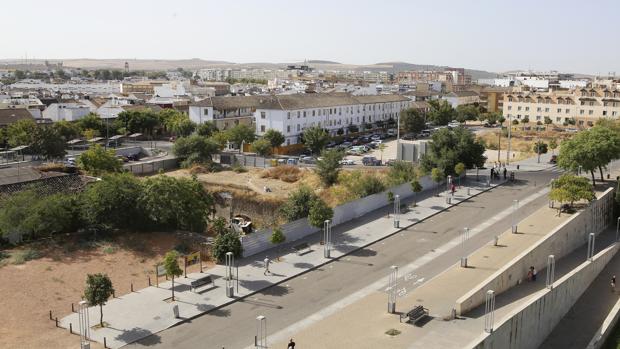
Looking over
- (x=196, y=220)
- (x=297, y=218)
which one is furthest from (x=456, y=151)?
(x=196, y=220)

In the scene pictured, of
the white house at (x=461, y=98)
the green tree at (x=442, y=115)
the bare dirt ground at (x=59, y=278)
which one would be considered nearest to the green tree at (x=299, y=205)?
the bare dirt ground at (x=59, y=278)

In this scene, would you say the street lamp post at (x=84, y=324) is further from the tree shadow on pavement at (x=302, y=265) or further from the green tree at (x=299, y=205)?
the green tree at (x=299, y=205)

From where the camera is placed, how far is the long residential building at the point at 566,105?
8569 centimetres

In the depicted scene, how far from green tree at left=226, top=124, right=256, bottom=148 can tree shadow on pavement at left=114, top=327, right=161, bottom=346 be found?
46392mm

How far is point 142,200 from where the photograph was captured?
3062cm

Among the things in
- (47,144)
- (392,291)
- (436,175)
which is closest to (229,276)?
(392,291)

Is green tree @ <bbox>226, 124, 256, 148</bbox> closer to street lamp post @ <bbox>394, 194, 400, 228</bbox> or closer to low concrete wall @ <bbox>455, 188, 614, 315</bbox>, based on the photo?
street lamp post @ <bbox>394, 194, 400, 228</bbox>

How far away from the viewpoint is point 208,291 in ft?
77.9

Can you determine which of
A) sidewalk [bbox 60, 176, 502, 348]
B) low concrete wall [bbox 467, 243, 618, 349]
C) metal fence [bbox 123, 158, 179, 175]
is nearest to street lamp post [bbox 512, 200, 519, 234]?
low concrete wall [bbox 467, 243, 618, 349]

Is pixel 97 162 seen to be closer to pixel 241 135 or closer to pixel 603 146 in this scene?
pixel 241 135

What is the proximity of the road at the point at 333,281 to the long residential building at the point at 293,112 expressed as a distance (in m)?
35.9

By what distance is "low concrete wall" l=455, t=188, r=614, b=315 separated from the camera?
22922 millimetres

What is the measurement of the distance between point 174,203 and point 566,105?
74915 millimetres

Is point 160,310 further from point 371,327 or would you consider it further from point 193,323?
point 371,327
